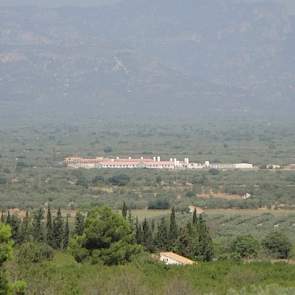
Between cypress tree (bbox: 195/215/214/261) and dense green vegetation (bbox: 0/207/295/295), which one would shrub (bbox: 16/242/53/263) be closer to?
dense green vegetation (bbox: 0/207/295/295)

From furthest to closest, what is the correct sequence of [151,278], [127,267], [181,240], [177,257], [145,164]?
[145,164], [181,240], [177,257], [127,267], [151,278]

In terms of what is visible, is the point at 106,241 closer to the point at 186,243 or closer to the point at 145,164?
the point at 186,243

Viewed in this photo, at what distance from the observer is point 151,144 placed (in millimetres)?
134375

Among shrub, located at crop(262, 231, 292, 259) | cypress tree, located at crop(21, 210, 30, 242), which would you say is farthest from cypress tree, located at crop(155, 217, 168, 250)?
cypress tree, located at crop(21, 210, 30, 242)

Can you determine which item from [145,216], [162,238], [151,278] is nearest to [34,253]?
[151,278]

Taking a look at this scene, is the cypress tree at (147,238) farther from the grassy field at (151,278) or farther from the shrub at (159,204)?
the shrub at (159,204)

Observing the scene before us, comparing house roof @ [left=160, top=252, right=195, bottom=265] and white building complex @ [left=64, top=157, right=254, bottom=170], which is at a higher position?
white building complex @ [left=64, top=157, right=254, bottom=170]

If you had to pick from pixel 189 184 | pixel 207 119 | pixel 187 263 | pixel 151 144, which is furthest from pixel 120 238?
pixel 207 119

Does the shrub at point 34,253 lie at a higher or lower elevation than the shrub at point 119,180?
lower

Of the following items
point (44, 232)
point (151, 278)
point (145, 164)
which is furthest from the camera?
point (145, 164)

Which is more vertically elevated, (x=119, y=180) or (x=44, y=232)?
(x=119, y=180)

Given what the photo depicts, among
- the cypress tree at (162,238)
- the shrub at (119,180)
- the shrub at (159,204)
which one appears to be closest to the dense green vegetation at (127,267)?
the cypress tree at (162,238)

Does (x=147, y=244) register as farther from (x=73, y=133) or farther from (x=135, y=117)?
(x=135, y=117)

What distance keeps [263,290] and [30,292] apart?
560cm
